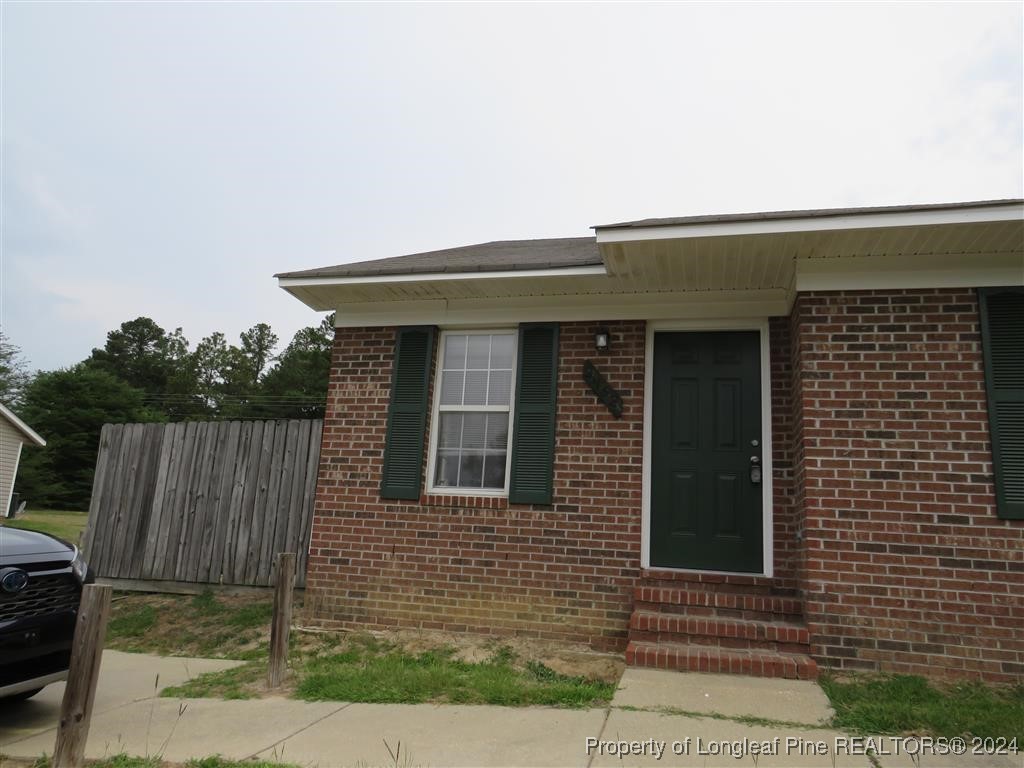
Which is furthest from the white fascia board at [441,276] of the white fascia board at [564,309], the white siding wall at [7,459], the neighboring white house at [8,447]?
the white siding wall at [7,459]

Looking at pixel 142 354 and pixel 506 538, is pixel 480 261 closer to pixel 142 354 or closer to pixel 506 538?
pixel 506 538

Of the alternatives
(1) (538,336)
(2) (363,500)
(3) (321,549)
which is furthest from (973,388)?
(3) (321,549)

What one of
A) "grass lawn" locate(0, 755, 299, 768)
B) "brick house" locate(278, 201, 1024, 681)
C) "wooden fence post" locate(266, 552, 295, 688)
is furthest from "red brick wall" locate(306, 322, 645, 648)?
"grass lawn" locate(0, 755, 299, 768)

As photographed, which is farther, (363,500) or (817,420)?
(363,500)

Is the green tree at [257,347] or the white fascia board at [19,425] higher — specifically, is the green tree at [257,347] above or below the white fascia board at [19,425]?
above

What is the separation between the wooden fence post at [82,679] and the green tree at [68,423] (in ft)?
107

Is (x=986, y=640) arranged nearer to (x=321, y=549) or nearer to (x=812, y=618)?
(x=812, y=618)

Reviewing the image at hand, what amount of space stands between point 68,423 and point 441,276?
114ft

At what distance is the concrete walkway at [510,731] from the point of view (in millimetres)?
2809

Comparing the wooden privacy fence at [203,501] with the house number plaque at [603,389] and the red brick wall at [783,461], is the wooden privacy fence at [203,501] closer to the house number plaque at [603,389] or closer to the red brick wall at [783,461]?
the house number plaque at [603,389]

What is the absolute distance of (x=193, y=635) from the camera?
20.6 feet

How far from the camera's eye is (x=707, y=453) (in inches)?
209

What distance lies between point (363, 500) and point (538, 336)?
2256 millimetres

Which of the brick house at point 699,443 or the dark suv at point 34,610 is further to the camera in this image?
the brick house at point 699,443
